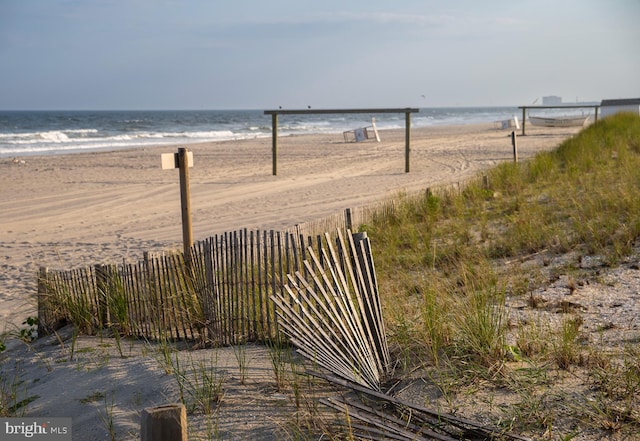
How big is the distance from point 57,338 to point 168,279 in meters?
0.98

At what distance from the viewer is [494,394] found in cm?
304

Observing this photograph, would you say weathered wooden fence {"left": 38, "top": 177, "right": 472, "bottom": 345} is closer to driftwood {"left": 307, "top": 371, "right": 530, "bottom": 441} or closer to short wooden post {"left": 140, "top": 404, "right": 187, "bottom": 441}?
driftwood {"left": 307, "top": 371, "right": 530, "bottom": 441}

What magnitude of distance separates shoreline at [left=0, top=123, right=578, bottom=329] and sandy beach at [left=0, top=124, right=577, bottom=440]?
0.08 feet

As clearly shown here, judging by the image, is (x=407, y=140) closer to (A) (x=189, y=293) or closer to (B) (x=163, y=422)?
(A) (x=189, y=293)

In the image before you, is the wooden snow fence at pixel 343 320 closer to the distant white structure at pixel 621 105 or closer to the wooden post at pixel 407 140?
the wooden post at pixel 407 140

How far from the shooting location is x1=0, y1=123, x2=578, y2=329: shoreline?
7.95 m

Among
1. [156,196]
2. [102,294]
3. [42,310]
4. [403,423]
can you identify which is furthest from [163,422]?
[156,196]

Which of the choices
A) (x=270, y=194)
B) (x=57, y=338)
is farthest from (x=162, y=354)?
(x=270, y=194)

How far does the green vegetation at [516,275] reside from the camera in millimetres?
2984

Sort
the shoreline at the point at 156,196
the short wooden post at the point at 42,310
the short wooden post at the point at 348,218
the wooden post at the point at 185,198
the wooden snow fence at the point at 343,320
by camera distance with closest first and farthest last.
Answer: the wooden snow fence at the point at 343,320, the short wooden post at the point at 42,310, the wooden post at the point at 185,198, the short wooden post at the point at 348,218, the shoreline at the point at 156,196

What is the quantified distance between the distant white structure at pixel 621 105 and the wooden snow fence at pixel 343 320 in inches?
989

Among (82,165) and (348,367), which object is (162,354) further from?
(82,165)

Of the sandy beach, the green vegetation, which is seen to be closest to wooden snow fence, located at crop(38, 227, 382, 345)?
the sandy beach

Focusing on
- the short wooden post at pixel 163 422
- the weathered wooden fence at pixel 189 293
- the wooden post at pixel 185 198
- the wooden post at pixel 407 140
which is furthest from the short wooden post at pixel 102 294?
the wooden post at pixel 407 140
